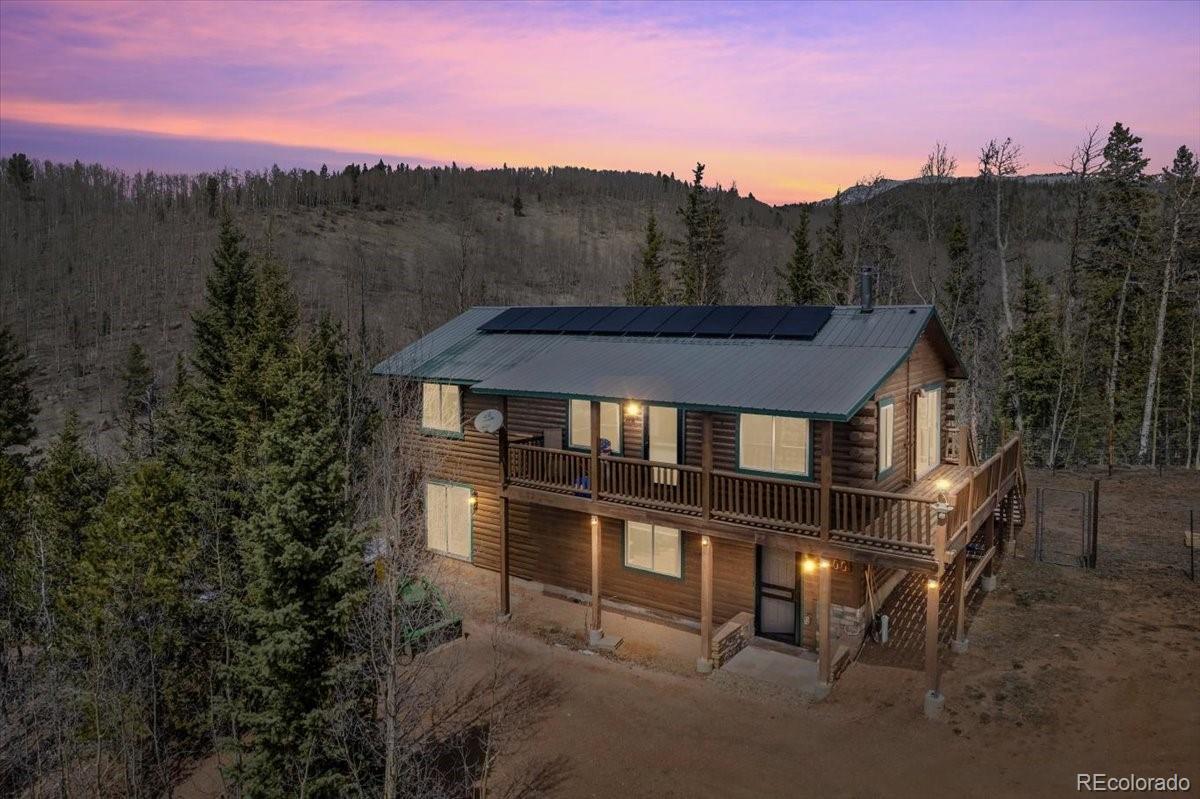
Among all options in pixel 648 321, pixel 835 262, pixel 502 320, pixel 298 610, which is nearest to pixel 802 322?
pixel 648 321

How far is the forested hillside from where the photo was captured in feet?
122

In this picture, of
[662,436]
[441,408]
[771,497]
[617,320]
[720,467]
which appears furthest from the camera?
[441,408]

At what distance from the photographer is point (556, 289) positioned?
118625mm

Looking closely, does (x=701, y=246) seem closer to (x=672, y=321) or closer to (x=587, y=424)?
(x=672, y=321)

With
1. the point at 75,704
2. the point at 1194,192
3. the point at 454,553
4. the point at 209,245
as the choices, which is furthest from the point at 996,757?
the point at 209,245

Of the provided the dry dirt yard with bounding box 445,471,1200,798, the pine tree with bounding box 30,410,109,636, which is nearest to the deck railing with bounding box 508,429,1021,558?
the dry dirt yard with bounding box 445,471,1200,798

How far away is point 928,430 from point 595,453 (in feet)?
29.3

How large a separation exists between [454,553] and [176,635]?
25.4 ft

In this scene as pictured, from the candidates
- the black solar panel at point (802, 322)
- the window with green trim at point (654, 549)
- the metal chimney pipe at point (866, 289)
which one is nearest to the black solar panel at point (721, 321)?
the black solar panel at point (802, 322)

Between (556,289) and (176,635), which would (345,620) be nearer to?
(176,635)

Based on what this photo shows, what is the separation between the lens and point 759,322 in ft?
59.7

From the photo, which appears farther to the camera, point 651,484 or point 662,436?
point 662,436

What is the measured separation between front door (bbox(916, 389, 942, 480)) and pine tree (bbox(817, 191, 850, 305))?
2868 cm

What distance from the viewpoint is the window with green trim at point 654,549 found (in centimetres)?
1759
